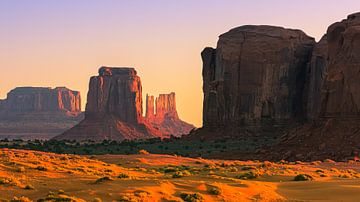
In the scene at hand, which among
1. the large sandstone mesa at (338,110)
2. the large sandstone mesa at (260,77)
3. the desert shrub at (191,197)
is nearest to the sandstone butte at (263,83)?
the large sandstone mesa at (260,77)

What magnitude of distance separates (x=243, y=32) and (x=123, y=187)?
55959 millimetres

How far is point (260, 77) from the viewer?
228ft

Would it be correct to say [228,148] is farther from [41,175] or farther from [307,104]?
[41,175]

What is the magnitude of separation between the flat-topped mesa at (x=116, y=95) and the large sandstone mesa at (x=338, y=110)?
8314 cm

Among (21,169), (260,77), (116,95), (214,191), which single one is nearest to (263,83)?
(260,77)

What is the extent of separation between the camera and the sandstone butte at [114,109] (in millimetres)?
121688

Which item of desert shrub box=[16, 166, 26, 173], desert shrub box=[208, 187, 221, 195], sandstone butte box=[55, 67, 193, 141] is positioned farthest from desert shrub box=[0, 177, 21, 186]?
sandstone butte box=[55, 67, 193, 141]

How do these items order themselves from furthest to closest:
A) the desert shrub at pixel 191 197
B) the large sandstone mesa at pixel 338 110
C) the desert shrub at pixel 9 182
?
the large sandstone mesa at pixel 338 110 → the desert shrub at pixel 9 182 → the desert shrub at pixel 191 197

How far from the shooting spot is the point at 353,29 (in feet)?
158

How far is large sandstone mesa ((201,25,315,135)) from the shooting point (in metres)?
68.7

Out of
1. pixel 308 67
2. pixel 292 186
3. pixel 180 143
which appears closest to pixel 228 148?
pixel 180 143

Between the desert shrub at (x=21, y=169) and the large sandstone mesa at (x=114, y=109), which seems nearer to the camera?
the desert shrub at (x=21, y=169)

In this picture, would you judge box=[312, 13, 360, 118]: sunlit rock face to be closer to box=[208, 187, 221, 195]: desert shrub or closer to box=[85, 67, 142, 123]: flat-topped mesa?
box=[208, 187, 221, 195]: desert shrub

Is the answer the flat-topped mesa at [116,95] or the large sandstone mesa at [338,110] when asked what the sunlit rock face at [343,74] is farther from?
the flat-topped mesa at [116,95]
